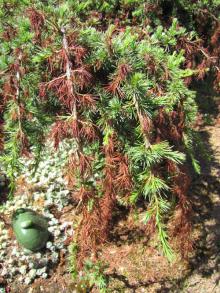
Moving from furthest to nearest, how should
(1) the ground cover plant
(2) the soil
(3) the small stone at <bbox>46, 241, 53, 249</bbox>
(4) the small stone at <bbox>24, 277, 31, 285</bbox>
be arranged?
(3) the small stone at <bbox>46, 241, 53, 249</bbox>, (4) the small stone at <bbox>24, 277, 31, 285</bbox>, (2) the soil, (1) the ground cover plant

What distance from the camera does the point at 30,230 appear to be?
11.0 feet

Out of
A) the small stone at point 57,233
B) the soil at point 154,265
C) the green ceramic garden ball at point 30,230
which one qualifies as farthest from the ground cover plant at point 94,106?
the small stone at point 57,233

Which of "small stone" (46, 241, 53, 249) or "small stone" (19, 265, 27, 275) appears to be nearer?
"small stone" (19, 265, 27, 275)

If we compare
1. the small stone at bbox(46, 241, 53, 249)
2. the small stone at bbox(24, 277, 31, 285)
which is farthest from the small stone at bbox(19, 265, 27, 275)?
the small stone at bbox(46, 241, 53, 249)

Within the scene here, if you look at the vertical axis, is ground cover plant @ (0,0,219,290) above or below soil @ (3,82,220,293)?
above

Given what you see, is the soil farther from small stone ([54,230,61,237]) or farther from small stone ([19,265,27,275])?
small stone ([54,230,61,237])

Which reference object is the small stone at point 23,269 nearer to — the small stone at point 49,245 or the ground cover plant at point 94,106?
the small stone at point 49,245

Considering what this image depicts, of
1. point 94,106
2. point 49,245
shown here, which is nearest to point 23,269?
point 49,245

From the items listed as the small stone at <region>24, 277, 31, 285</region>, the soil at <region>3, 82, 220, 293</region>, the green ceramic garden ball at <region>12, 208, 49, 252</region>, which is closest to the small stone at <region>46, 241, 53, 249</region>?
the green ceramic garden ball at <region>12, 208, 49, 252</region>

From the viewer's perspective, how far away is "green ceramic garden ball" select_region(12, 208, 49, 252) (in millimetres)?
3346

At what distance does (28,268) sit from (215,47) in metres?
2.74

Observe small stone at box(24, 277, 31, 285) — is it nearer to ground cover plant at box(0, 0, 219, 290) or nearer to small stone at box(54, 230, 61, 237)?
small stone at box(54, 230, 61, 237)

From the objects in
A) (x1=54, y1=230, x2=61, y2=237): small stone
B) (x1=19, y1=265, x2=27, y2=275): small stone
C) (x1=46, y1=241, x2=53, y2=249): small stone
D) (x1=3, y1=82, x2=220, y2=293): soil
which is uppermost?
(x1=3, y1=82, x2=220, y2=293): soil

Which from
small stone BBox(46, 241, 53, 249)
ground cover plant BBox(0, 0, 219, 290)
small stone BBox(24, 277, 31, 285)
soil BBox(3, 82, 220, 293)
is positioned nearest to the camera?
ground cover plant BBox(0, 0, 219, 290)
